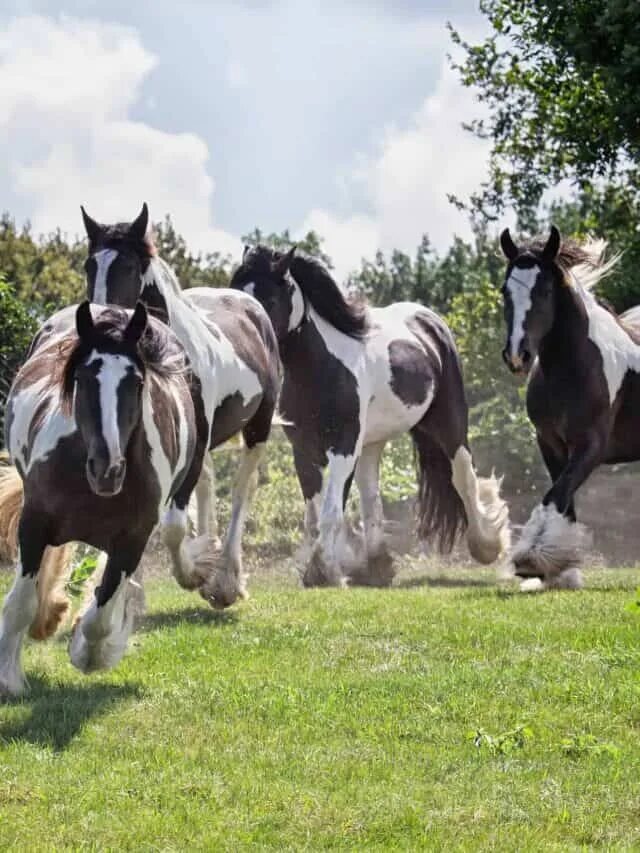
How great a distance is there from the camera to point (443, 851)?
5871mm

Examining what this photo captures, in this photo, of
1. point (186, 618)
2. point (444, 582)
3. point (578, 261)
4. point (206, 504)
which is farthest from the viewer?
point (444, 582)

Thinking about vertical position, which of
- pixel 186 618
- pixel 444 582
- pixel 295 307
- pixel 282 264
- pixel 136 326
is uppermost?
pixel 282 264

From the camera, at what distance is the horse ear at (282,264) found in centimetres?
1372

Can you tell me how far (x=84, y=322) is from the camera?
25.1 ft

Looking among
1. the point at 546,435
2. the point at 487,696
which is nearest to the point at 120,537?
the point at 487,696

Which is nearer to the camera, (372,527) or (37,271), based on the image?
(372,527)

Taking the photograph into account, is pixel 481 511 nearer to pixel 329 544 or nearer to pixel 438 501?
pixel 438 501

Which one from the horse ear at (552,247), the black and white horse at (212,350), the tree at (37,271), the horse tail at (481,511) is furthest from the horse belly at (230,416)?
the tree at (37,271)

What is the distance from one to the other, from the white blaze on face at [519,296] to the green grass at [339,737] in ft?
7.55

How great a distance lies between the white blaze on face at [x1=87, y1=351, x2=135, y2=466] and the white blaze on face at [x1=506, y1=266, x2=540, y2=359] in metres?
5.01

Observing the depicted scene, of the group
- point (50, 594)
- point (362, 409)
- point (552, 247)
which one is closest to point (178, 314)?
point (50, 594)

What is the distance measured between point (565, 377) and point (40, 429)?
5.76m

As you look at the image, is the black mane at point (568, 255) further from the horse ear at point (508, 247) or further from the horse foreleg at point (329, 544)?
the horse foreleg at point (329, 544)

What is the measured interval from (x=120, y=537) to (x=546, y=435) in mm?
5524
